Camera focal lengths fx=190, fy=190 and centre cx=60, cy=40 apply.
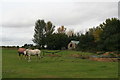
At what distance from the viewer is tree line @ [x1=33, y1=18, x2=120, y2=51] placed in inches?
1725

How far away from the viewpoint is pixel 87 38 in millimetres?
63500

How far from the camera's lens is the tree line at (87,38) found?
144ft

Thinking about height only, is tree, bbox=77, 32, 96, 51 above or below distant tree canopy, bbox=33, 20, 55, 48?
below

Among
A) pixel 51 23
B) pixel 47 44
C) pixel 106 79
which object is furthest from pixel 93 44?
pixel 106 79

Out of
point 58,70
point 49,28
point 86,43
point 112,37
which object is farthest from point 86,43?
point 58,70

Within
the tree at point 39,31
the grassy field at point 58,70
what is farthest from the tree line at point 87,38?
the grassy field at point 58,70

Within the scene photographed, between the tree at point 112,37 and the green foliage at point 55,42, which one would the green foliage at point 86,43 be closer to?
the tree at point 112,37

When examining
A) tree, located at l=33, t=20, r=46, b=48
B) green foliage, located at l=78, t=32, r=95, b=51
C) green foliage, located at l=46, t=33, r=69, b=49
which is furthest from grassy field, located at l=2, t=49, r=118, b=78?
tree, located at l=33, t=20, r=46, b=48

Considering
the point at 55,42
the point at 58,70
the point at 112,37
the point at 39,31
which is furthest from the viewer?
the point at 39,31

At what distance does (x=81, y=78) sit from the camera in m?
11.5

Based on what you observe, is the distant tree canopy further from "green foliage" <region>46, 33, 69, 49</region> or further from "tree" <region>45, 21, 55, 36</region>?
"green foliage" <region>46, 33, 69, 49</region>

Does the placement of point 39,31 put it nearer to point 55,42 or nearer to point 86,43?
point 55,42

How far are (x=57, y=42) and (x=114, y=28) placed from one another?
34.3 m

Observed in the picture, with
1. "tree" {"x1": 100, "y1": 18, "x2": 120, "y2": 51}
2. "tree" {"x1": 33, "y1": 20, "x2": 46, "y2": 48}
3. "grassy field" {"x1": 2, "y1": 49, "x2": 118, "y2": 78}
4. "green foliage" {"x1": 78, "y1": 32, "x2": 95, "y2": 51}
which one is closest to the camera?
"grassy field" {"x1": 2, "y1": 49, "x2": 118, "y2": 78}
